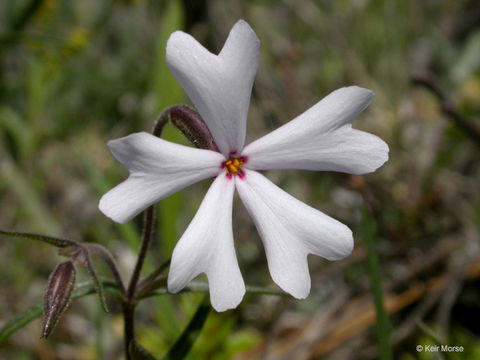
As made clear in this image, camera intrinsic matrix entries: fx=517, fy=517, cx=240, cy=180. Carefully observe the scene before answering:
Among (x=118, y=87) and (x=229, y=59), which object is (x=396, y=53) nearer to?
(x=118, y=87)

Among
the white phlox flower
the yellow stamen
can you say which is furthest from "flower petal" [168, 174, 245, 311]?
the yellow stamen

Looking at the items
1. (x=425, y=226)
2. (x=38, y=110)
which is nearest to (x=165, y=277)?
(x=425, y=226)

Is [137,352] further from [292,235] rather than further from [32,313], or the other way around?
[292,235]

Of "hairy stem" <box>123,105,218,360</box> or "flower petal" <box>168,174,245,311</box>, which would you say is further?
"hairy stem" <box>123,105,218,360</box>

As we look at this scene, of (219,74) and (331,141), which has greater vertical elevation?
(219,74)

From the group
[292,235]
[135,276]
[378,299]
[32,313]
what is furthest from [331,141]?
[32,313]

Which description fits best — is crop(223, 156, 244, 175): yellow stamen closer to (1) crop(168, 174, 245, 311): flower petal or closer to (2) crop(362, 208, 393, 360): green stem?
(1) crop(168, 174, 245, 311): flower petal
